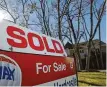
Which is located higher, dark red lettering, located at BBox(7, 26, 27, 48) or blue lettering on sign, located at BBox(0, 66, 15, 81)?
dark red lettering, located at BBox(7, 26, 27, 48)

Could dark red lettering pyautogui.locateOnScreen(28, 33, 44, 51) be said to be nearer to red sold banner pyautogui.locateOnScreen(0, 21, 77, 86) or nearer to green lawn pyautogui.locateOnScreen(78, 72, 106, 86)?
red sold banner pyautogui.locateOnScreen(0, 21, 77, 86)

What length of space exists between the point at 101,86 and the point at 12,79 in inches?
386

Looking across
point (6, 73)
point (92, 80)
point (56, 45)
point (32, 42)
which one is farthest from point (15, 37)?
point (92, 80)

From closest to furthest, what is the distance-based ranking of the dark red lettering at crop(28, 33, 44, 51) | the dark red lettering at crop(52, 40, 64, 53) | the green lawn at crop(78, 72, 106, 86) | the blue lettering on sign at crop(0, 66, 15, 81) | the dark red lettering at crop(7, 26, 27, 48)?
1. the blue lettering on sign at crop(0, 66, 15, 81)
2. the dark red lettering at crop(7, 26, 27, 48)
3. the dark red lettering at crop(28, 33, 44, 51)
4. the dark red lettering at crop(52, 40, 64, 53)
5. the green lawn at crop(78, 72, 106, 86)

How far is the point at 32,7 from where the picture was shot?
28.2 m

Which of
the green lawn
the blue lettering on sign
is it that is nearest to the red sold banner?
the blue lettering on sign

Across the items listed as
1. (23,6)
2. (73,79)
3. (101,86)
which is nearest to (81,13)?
(23,6)

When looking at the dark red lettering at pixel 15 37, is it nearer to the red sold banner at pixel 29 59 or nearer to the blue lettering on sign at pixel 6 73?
the red sold banner at pixel 29 59

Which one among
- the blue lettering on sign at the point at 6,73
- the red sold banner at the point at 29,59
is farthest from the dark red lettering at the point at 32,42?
the blue lettering on sign at the point at 6,73

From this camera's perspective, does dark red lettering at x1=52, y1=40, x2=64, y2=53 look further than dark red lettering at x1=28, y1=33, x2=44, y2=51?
Yes

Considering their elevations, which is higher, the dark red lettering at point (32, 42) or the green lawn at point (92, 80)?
the dark red lettering at point (32, 42)

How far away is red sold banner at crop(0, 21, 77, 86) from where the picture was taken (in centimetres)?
231

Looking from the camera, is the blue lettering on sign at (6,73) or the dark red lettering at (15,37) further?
the dark red lettering at (15,37)

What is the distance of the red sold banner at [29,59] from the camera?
2.31 meters
